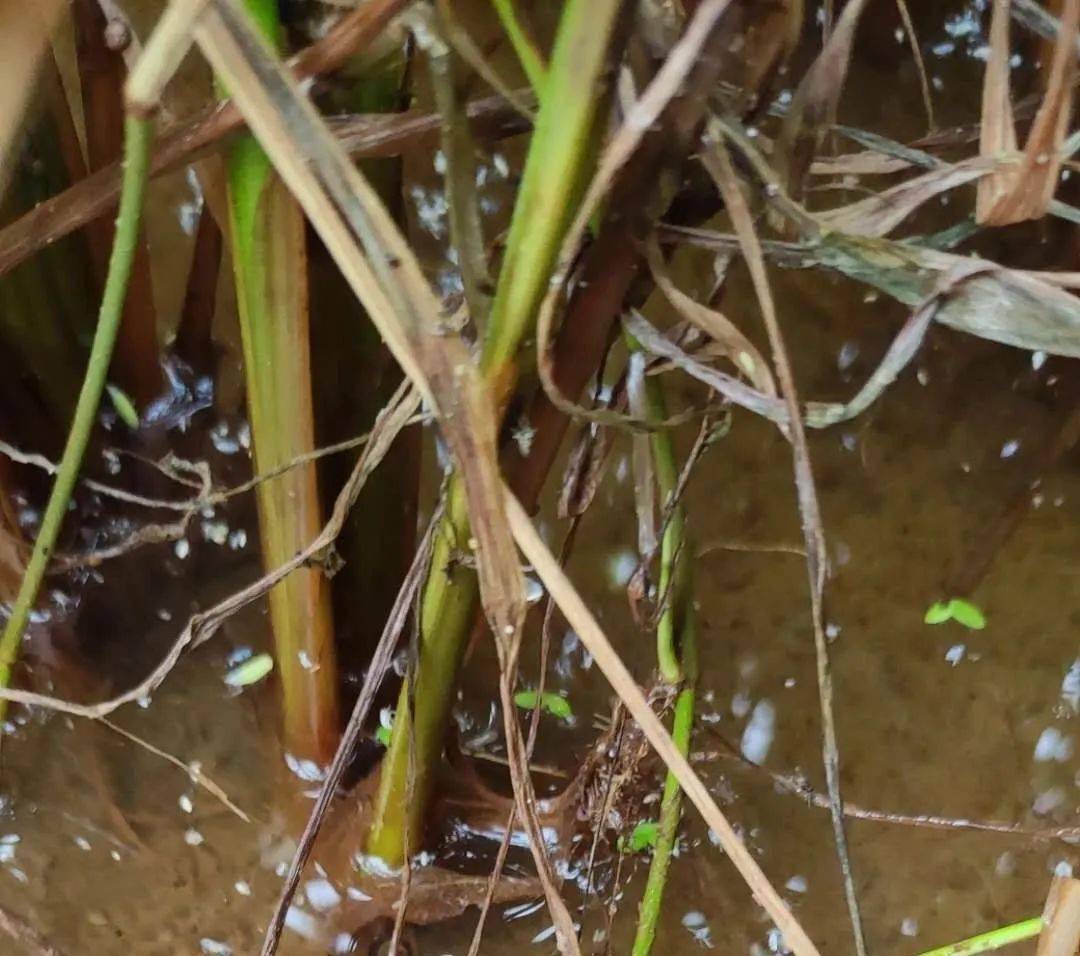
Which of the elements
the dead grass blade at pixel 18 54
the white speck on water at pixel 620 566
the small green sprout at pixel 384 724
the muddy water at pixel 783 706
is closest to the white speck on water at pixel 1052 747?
the muddy water at pixel 783 706

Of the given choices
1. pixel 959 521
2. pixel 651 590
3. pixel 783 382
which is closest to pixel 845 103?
pixel 959 521

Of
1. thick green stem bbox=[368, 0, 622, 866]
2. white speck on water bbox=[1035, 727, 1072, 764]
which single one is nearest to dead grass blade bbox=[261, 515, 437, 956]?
thick green stem bbox=[368, 0, 622, 866]

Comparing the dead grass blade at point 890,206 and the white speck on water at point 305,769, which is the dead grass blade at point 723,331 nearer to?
the dead grass blade at point 890,206

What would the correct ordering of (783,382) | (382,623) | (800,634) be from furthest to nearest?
(800,634)
(382,623)
(783,382)

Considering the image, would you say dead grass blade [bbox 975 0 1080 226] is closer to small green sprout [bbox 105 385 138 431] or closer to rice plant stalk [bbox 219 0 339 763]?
rice plant stalk [bbox 219 0 339 763]

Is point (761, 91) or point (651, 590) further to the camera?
point (651, 590)

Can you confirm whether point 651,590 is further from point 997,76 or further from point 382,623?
point 997,76

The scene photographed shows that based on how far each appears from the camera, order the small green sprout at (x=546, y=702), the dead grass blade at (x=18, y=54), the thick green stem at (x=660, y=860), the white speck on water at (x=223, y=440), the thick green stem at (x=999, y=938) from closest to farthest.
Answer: the dead grass blade at (x=18, y=54)
the thick green stem at (x=999, y=938)
the thick green stem at (x=660, y=860)
the small green sprout at (x=546, y=702)
the white speck on water at (x=223, y=440)
